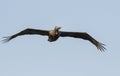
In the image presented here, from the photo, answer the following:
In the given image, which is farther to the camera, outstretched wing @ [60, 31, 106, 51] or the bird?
outstretched wing @ [60, 31, 106, 51]

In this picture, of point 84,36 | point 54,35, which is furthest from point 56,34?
point 84,36

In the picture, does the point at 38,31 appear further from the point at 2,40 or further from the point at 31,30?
the point at 2,40

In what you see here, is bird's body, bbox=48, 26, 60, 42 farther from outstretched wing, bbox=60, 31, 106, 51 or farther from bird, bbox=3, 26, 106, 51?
outstretched wing, bbox=60, 31, 106, 51

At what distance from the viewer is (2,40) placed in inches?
1109

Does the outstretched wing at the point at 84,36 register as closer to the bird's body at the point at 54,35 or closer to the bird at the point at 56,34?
the bird at the point at 56,34

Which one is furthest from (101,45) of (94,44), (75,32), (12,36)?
(12,36)

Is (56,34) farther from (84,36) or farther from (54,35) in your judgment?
(84,36)

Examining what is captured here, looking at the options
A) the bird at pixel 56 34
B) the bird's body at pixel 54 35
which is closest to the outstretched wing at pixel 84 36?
the bird at pixel 56 34

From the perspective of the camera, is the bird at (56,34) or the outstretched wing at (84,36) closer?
the bird at (56,34)

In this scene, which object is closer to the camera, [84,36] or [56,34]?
[56,34]

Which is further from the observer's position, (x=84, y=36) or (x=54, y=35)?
(x=84, y=36)

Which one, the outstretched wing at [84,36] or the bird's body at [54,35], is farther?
the outstretched wing at [84,36]

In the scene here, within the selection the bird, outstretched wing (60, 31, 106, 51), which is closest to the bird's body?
the bird

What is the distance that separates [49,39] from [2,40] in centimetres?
370
